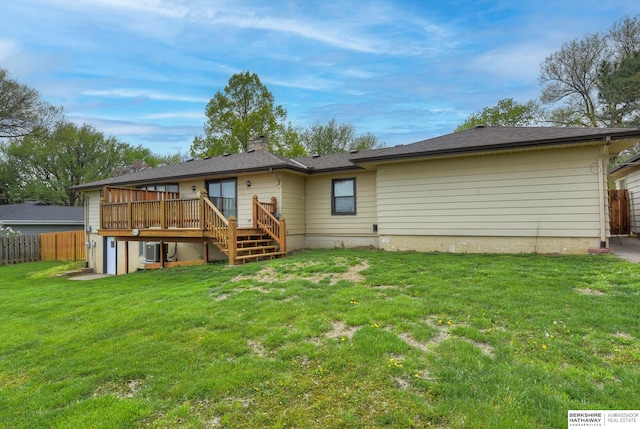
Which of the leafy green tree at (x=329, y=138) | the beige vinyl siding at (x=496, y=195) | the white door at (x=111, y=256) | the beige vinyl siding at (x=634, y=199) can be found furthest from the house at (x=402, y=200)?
the leafy green tree at (x=329, y=138)

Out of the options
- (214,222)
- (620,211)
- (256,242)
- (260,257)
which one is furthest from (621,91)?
(214,222)

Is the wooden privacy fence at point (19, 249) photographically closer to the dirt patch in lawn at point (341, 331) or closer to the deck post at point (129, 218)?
the deck post at point (129, 218)

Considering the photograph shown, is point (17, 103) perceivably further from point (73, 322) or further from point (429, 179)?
point (429, 179)

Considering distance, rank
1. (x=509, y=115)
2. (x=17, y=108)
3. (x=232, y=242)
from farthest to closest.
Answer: (x=509, y=115) → (x=17, y=108) → (x=232, y=242)

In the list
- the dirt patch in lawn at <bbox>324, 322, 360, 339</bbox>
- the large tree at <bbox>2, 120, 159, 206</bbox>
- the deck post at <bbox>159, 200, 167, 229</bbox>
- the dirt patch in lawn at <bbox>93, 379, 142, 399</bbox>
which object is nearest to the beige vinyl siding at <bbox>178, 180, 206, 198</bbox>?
the deck post at <bbox>159, 200, 167, 229</bbox>

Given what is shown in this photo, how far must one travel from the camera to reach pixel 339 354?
10.4 feet

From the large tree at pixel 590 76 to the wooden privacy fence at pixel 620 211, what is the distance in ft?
30.9

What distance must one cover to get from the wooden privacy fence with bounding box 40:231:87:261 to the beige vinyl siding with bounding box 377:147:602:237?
17471 millimetres

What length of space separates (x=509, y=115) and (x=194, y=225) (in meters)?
24.4

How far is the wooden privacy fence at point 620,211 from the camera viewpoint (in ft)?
39.9

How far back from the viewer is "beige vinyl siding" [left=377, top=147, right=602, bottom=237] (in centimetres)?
788

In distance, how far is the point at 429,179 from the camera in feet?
31.5

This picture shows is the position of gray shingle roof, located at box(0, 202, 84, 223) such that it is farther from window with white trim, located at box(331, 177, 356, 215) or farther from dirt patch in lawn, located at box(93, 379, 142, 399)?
dirt patch in lawn, located at box(93, 379, 142, 399)

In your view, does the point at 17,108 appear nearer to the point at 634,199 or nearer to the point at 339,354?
the point at 339,354
